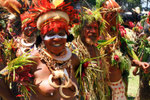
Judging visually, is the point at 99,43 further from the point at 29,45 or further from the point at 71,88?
the point at 71,88

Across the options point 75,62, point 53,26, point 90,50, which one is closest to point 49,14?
point 53,26

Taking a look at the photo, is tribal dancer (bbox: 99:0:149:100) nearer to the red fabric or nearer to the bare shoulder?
the bare shoulder

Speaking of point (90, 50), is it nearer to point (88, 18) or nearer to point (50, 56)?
point (88, 18)

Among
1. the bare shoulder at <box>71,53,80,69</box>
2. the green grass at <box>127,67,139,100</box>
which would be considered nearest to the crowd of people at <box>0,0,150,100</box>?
the bare shoulder at <box>71,53,80,69</box>

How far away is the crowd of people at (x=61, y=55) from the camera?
259 centimetres

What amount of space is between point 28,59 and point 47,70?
243mm

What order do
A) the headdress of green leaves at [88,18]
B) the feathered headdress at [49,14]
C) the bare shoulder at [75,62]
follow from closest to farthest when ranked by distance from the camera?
the feathered headdress at [49,14] < the bare shoulder at [75,62] < the headdress of green leaves at [88,18]

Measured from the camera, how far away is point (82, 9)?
3625 millimetres

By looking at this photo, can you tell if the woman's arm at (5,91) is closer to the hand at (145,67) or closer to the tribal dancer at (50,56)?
the tribal dancer at (50,56)

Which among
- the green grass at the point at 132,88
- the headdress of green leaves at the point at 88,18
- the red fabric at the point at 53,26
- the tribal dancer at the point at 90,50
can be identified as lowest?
the green grass at the point at 132,88

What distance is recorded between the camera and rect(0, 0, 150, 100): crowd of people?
2.59 meters

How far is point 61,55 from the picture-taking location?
2770 mm

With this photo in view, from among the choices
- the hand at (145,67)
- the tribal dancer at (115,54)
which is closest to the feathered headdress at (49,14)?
the tribal dancer at (115,54)

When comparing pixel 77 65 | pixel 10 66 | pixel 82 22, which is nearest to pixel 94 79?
pixel 77 65
